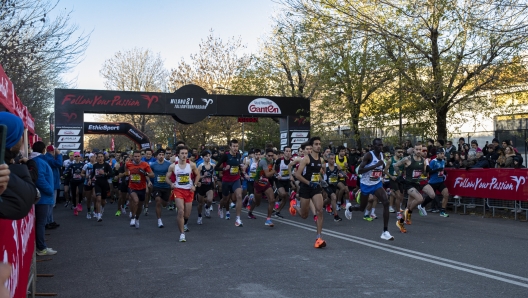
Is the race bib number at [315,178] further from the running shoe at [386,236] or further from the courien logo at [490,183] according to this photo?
the courien logo at [490,183]

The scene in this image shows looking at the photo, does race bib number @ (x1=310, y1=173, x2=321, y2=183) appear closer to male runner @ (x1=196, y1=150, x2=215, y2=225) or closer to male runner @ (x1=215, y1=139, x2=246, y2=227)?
male runner @ (x1=215, y1=139, x2=246, y2=227)

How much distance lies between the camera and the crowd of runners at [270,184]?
37.3 ft

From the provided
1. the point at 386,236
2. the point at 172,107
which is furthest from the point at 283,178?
the point at 172,107

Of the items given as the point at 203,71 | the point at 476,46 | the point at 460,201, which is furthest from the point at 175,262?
the point at 203,71

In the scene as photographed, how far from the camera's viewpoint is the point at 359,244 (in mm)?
10375

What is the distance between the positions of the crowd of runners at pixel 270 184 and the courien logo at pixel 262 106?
8949 millimetres

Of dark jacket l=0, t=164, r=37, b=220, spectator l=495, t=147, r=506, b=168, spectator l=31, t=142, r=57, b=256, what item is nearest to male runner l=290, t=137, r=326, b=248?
spectator l=31, t=142, r=57, b=256

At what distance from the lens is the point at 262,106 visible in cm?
2730

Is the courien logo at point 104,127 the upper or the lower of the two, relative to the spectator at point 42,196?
upper

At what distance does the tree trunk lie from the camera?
21016mm

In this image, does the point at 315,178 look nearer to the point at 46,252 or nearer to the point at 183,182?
the point at 183,182

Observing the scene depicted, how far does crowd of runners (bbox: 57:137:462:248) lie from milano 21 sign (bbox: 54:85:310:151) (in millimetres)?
5206

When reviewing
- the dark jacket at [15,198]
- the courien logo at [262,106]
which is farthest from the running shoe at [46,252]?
the courien logo at [262,106]

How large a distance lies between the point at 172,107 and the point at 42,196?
16.4 metres
